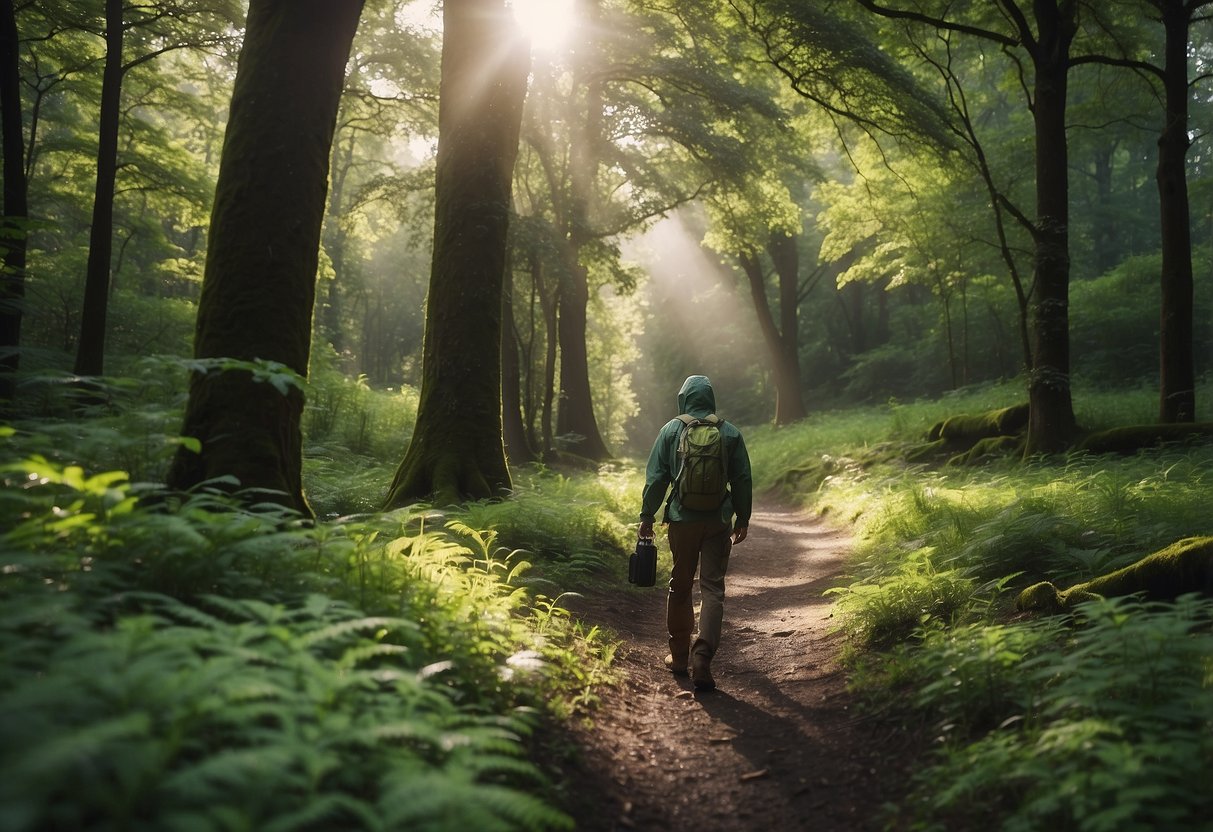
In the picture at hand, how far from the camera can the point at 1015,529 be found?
586 cm

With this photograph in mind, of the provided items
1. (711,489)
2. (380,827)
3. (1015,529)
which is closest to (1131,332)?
(1015,529)

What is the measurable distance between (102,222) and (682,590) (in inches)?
372

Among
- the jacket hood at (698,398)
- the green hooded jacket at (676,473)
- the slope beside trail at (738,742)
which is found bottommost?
the slope beside trail at (738,742)

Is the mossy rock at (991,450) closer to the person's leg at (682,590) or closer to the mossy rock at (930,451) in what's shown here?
the mossy rock at (930,451)

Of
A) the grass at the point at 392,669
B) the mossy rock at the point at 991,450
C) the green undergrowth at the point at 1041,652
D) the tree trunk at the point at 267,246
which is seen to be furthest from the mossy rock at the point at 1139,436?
the tree trunk at the point at 267,246

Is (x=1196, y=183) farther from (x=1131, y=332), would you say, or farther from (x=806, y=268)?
(x=806, y=268)

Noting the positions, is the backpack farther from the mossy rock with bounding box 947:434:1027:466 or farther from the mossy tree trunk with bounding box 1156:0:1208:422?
the mossy tree trunk with bounding box 1156:0:1208:422

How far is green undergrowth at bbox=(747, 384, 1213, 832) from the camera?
2.49 metres

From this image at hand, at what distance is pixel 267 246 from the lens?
15.5 feet

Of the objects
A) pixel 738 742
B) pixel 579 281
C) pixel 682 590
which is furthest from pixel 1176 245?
pixel 579 281

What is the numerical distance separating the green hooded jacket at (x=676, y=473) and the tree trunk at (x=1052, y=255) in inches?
273

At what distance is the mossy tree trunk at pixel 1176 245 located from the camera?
9875 millimetres

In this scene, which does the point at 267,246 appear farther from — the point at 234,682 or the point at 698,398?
the point at 234,682

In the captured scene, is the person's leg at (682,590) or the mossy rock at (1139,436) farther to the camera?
the mossy rock at (1139,436)
